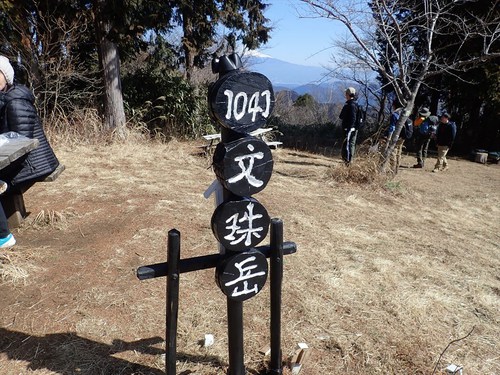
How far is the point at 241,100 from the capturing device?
5.10 feet

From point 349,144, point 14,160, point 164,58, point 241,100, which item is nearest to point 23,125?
point 14,160

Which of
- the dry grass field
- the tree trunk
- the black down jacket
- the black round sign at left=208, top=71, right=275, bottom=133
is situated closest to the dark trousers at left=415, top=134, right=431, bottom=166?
the dry grass field

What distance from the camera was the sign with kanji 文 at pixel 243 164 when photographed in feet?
5.13

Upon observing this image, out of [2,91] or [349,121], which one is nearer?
[2,91]

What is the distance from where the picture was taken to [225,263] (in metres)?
1.70

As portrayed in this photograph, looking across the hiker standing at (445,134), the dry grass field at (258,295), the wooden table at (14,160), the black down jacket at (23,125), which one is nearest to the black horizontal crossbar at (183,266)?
the dry grass field at (258,295)

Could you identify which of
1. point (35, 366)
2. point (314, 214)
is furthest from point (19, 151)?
point (314, 214)

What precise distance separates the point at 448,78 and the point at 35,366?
41.3ft

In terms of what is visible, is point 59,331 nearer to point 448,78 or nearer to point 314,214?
point 314,214

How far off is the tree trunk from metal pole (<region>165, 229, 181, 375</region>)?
662 centimetres

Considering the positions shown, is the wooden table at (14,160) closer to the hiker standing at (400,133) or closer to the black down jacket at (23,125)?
the black down jacket at (23,125)

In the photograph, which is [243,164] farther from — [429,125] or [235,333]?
[429,125]

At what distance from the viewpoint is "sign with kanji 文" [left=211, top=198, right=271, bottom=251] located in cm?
162

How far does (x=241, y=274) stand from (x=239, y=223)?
0.26 metres
